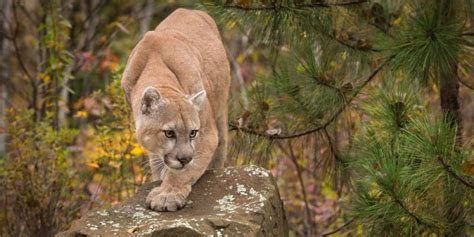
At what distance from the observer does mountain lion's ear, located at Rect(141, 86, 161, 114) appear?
22.4 feet

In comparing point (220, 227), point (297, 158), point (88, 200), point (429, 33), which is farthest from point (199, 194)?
point (297, 158)

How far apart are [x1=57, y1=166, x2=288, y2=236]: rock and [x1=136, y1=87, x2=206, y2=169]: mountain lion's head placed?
0.41m

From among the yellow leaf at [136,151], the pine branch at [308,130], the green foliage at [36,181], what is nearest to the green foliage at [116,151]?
the yellow leaf at [136,151]

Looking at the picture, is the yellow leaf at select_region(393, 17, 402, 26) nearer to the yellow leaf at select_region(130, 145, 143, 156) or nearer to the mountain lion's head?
the mountain lion's head

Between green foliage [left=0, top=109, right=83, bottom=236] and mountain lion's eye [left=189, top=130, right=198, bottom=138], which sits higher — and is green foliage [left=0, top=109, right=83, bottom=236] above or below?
below

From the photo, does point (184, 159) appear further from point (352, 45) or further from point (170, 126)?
point (352, 45)

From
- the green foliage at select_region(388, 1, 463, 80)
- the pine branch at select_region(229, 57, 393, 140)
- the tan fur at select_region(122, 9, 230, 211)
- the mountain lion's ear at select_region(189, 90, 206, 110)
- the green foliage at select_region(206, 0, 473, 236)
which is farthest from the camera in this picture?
the pine branch at select_region(229, 57, 393, 140)

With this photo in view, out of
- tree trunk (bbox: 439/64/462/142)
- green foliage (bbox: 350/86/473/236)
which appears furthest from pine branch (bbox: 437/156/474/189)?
tree trunk (bbox: 439/64/462/142)

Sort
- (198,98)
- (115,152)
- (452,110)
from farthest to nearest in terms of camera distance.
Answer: (115,152)
(452,110)
(198,98)

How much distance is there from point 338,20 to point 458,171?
2462 mm

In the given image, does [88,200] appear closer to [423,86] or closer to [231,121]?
[231,121]

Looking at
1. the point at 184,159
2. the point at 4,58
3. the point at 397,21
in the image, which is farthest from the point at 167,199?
the point at 4,58

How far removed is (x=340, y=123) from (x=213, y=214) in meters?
2.80

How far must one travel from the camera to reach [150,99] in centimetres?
686
